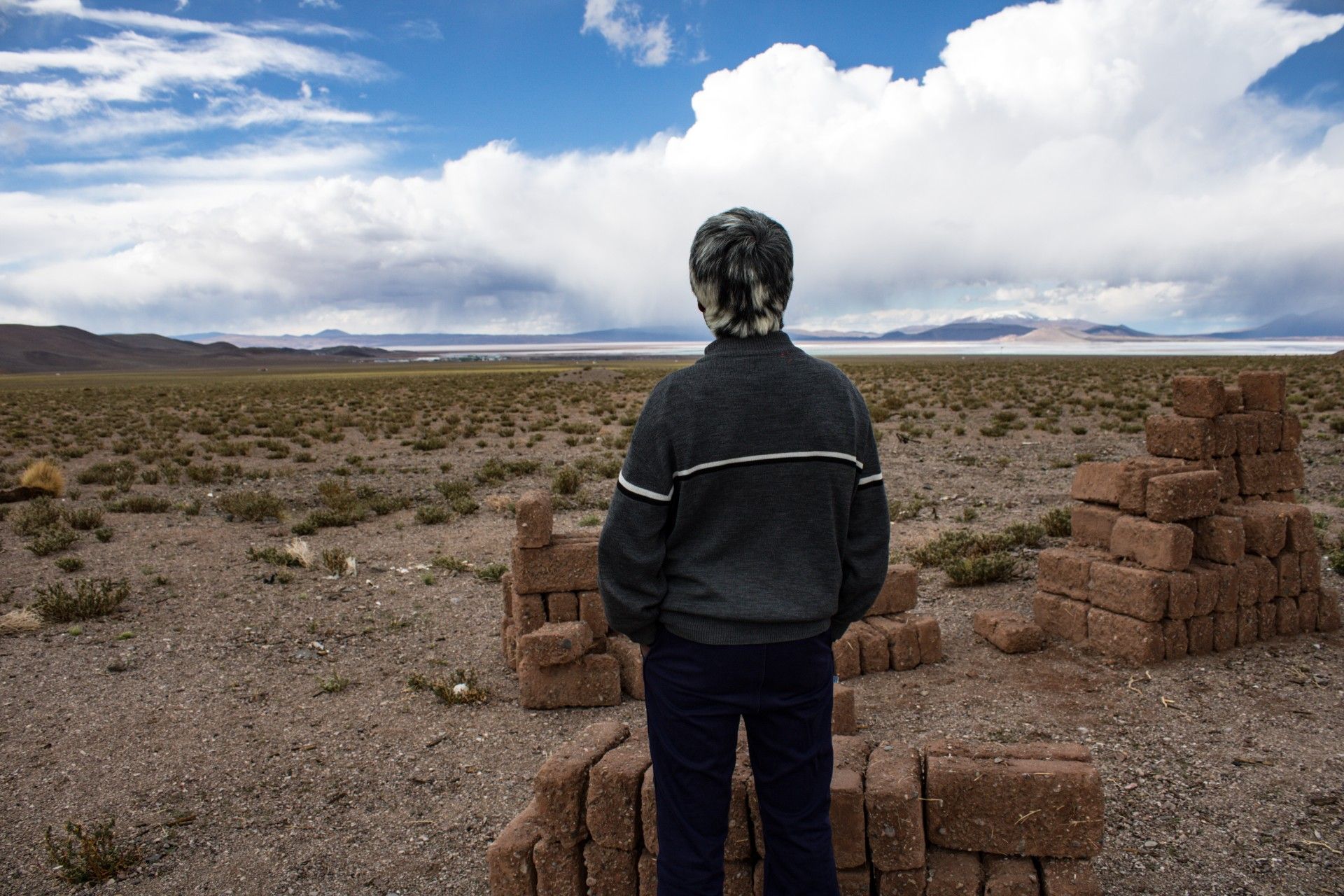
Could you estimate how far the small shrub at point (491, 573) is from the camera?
33.9ft

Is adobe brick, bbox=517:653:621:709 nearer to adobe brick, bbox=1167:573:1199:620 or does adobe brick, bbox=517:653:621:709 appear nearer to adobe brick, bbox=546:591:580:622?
adobe brick, bbox=546:591:580:622

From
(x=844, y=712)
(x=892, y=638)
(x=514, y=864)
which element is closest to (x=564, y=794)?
(x=514, y=864)

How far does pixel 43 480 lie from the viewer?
54.0 ft

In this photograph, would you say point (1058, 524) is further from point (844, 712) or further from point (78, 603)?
point (78, 603)

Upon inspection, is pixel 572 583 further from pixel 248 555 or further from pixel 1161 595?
pixel 248 555

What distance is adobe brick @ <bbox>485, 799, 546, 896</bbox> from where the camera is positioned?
4.01 meters

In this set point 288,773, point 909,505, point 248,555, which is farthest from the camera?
point 909,505

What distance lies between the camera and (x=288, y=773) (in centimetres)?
579

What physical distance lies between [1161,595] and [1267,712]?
1.14m

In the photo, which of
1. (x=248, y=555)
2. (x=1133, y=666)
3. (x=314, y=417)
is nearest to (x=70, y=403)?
(x=314, y=417)

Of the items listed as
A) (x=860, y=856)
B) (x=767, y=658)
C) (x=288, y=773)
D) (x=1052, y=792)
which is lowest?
(x=288, y=773)

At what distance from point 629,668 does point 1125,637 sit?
4.33 meters

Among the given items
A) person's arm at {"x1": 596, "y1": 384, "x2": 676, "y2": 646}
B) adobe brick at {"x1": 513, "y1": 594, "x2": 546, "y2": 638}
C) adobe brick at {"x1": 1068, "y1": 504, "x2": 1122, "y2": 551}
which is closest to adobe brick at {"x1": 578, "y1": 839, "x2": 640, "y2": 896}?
person's arm at {"x1": 596, "y1": 384, "x2": 676, "y2": 646}

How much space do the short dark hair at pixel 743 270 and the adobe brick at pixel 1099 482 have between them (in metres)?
6.30
